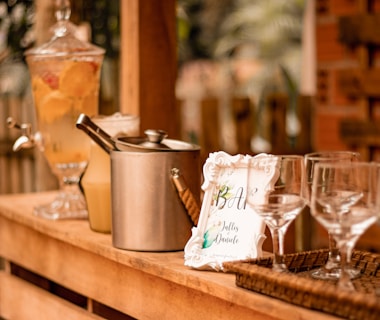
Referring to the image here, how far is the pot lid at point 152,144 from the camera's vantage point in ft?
6.13

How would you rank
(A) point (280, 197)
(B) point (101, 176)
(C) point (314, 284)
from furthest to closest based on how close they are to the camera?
(B) point (101, 176)
(A) point (280, 197)
(C) point (314, 284)

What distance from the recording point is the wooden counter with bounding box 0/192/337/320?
5.06 feet

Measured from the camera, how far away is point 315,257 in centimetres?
164

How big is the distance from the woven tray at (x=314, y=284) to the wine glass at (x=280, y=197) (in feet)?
0.20

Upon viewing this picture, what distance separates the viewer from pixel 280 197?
1518 mm

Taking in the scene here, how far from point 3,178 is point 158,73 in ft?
6.92

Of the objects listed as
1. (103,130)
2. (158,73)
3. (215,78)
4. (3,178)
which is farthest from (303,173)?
(215,78)

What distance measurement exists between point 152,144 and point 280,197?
50 cm

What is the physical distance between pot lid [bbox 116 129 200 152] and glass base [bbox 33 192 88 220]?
0.41 meters

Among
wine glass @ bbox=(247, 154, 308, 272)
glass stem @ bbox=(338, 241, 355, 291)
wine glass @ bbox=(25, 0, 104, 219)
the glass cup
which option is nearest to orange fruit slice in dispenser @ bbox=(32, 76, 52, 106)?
wine glass @ bbox=(25, 0, 104, 219)

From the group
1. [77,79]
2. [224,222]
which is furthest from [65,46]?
[224,222]

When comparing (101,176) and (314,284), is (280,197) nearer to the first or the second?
(314,284)

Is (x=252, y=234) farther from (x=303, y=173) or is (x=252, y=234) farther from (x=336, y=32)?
(x=336, y=32)

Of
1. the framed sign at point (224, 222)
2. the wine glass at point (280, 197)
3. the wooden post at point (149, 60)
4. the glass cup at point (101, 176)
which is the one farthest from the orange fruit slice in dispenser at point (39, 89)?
the wine glass at point (280, 197)
